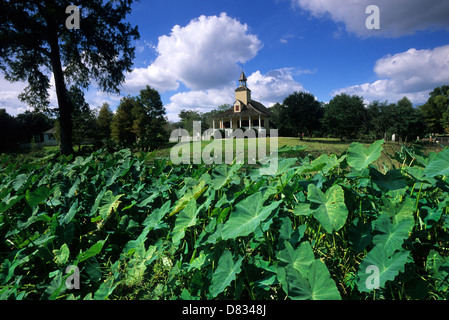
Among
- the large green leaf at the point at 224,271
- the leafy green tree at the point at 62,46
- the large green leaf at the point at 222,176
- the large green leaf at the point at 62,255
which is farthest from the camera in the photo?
the leafy green tree at the point at 62,46

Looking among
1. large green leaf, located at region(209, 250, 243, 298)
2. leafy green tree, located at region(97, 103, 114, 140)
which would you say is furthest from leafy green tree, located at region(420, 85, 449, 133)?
leafy green tree, located at region(97, 103, 114, 140)

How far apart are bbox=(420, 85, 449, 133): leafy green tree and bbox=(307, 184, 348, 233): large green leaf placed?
48.7 meters

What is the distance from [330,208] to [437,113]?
196 ft

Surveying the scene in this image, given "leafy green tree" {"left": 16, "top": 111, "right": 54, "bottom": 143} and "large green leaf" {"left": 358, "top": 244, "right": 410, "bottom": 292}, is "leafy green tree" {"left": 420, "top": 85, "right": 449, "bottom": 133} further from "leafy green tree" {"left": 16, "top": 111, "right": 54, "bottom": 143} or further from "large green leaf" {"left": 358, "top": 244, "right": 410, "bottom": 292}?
"leafy green tree" {"left": 16, "top": 111, "right": 54, "bottom": 143}

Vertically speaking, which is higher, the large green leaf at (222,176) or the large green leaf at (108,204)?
the large green leaf at (222,176)

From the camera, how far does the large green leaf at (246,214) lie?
2.39 ft

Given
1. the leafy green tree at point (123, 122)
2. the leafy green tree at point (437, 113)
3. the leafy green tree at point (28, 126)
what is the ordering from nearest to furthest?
1. the leafy green tree at point (123, 122)
2. the leafy green tree at point (28, 126)
3. the leafy green tree at point (437, 113)

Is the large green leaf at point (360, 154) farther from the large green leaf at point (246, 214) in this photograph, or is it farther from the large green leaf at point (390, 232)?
the large green leaf at point (246, 214)

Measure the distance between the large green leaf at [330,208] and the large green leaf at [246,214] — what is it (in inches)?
5.2

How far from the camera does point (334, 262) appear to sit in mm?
850

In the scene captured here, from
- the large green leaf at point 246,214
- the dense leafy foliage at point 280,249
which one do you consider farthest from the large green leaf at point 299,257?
the large green leaf at point 246,214

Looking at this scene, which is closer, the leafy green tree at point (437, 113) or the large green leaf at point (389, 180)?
the large green leaf at point (389, 180)

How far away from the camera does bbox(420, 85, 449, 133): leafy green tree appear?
40.0 meters

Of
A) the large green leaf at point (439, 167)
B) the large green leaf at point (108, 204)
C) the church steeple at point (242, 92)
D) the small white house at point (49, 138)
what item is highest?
the church steeple at point (242, 92)
